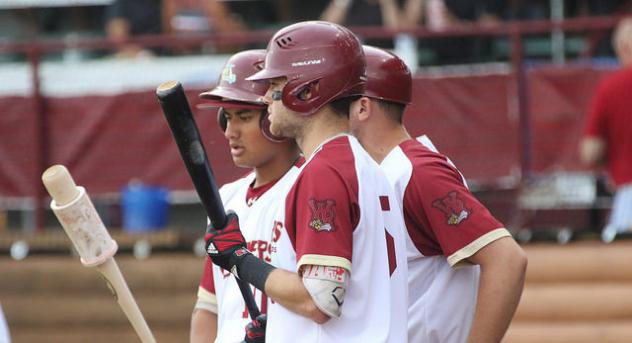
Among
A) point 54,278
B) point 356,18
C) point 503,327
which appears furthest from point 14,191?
point 503,327

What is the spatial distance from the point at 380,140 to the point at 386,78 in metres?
0.24

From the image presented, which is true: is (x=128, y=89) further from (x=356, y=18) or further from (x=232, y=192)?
(x=232, y=192)

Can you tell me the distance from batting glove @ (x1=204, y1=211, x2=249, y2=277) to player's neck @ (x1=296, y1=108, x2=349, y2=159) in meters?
0.37

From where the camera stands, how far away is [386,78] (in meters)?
5.07

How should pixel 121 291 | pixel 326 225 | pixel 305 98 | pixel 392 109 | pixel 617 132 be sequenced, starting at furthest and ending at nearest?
1. pixel 617 132
2. pixel 392 109
3. pixel 121 291
4. pixel 305 98
5. pixel 326 225

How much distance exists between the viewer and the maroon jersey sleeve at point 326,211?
396cm

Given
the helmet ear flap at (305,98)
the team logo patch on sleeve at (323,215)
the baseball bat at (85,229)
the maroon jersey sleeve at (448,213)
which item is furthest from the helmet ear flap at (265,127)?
the team logo patch on sleeve at (323,215)

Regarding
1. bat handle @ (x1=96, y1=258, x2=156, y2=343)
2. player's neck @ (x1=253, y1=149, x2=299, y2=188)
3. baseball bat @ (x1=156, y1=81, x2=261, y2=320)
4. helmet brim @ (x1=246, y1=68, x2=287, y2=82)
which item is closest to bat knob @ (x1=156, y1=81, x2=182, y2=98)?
baseball bat @ (x1=156, y1=81, x2=261, y2=320)

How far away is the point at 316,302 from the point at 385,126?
1.30 m

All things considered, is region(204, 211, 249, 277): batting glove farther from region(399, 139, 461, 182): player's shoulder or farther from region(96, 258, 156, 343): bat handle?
region(399, 139, 461, 182): player's shoulder

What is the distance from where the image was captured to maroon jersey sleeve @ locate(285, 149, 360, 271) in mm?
3965

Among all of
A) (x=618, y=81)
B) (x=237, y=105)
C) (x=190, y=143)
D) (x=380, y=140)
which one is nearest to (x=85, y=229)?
(x=190, y=143)

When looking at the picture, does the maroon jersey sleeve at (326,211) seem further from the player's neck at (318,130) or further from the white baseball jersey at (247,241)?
the white baseball jersey at (247,241)

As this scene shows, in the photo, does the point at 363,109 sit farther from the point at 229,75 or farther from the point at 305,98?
the point at 305,98
